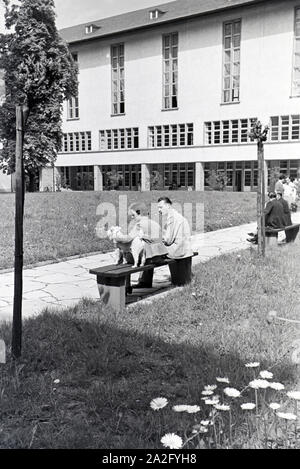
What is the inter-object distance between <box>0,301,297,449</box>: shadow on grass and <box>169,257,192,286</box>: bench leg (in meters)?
1.79

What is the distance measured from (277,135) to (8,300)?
35.2m

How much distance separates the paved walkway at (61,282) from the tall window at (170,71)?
114 feet

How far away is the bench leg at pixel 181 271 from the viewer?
7.25 metres

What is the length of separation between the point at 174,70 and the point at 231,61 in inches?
209

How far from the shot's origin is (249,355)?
14.8ft

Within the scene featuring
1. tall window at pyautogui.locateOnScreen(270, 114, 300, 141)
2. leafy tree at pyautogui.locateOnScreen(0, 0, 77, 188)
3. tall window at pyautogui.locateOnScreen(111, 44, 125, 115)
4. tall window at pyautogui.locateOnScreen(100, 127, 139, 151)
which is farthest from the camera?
tall window at pyautogui.locateOnScreen(100, 127, 139, 151)

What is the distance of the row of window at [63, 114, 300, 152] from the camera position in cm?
3819

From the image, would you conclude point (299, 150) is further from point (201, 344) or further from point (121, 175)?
point (201, 344)

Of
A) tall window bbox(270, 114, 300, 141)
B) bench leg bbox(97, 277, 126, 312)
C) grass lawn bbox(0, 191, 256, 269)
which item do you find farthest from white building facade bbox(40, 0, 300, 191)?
bench leg bbox(97, 277, 126, 312)

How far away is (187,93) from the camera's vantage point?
139 ft

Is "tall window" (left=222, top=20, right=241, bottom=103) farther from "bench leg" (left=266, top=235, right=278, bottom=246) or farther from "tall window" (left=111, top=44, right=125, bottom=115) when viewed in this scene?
"bench leg" (left=266, top=235, right=278, bottom=246)

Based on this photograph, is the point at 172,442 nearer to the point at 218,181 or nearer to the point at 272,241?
the point at 272,241

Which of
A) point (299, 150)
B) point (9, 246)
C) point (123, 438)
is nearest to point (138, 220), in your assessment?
point (123, 438)

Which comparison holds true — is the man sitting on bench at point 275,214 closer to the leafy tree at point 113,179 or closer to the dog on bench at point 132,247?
the dog on bench at point 132,247
